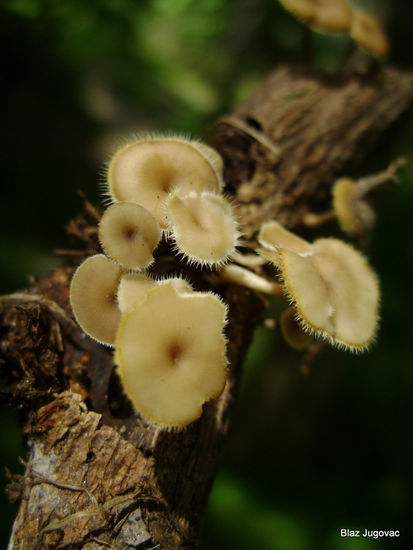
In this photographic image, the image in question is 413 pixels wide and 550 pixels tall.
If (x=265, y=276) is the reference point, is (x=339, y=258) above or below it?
above

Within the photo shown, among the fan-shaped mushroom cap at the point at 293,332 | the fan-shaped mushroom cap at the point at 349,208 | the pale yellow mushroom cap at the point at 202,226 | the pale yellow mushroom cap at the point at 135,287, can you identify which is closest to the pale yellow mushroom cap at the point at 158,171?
the pale yellow mushroom cap at the point at 202,226

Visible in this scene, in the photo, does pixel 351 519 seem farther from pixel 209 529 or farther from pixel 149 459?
pixel 149 459

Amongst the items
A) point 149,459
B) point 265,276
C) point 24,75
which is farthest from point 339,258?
point 24,75

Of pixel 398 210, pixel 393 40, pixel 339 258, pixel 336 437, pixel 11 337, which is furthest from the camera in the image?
pixel 393 40

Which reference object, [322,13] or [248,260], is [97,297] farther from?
[322,13]

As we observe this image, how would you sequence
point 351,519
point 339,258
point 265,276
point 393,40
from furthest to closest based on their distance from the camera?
point 393,40
point 351,519
point 265,276
point 339,258

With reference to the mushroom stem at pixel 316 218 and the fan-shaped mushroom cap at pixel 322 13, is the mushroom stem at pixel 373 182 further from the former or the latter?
the fan-shaped mushroom cap at pixel 322 13

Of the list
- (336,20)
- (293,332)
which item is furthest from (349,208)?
(336,20)
